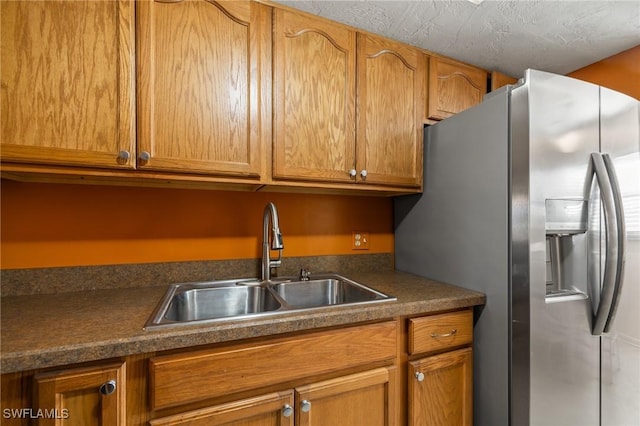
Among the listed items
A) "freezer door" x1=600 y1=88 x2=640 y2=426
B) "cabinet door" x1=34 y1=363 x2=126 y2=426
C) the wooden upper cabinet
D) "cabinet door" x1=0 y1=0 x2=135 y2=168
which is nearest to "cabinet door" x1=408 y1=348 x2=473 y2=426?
"freezer door" x1=600 y1=88 x2=640 y2=426

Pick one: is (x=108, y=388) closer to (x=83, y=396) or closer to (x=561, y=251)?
(x=83, y=396)

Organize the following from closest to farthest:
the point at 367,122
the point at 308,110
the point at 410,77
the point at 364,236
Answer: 1. the point at 308,110
2. the point at 367,122
3. the point at 410,77
4. the point at 364,236

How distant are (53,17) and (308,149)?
974 millimetres

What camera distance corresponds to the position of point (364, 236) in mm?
1834

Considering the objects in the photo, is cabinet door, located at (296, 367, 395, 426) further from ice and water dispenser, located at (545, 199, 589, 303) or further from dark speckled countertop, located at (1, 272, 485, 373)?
ice and water dispenser, located at (545, 199, 589, 303)

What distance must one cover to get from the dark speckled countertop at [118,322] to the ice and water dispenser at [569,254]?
300mm

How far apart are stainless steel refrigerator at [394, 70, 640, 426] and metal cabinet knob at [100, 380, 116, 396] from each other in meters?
1.32

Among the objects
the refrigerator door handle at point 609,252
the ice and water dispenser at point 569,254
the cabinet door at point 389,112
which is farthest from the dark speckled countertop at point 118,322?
the cabinet door at point 389,112

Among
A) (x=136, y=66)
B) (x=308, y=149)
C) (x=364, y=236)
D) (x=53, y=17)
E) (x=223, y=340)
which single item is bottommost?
(x=223, y=340)

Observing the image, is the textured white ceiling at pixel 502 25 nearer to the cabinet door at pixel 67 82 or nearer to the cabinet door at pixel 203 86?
the cabinet door at pixel 203 86

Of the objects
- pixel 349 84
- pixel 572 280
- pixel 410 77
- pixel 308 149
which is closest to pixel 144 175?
pixel 308 149

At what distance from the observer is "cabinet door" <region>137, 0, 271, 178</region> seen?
1.11 meters

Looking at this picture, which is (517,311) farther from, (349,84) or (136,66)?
(136,66)

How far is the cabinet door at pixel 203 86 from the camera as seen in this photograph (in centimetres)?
111
